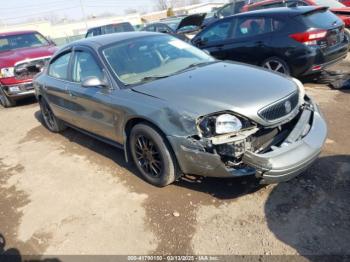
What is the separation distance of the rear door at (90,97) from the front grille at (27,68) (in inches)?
157

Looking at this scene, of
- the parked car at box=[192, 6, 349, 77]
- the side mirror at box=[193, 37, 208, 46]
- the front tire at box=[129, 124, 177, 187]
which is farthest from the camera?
the side mirror at box=[193, 37, 208, 46]

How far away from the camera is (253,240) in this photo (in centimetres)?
291

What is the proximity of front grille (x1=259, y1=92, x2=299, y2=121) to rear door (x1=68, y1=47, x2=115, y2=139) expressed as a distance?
71.7 inches

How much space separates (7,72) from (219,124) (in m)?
6.77

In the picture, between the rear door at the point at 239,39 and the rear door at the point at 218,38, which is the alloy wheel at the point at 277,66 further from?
the rear door at the point at 218,38

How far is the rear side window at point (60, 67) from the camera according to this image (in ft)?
16.5

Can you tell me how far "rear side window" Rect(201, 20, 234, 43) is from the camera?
748cm

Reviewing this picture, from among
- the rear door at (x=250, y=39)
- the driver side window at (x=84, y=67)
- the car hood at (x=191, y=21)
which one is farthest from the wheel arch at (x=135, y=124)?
the car hood at (x=191, y=21)

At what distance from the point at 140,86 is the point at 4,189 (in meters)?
2.37

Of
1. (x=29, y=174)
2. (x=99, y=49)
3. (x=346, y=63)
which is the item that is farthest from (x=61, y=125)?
(x=346, y=63)

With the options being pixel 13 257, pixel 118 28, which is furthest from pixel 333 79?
pixel 118 28

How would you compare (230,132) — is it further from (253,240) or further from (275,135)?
(253,240)

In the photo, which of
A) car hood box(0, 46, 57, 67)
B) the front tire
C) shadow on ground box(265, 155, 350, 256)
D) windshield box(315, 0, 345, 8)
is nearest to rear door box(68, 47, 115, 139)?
the front tire

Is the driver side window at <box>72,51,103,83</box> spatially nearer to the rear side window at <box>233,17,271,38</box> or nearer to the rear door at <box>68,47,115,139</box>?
the rear door at <box>68,47,115,139</box>
